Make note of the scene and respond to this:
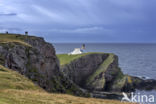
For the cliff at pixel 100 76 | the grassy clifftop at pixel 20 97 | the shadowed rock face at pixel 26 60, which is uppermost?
the shadowed rock face at pixel 26 60

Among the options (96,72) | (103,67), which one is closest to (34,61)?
(96,72)

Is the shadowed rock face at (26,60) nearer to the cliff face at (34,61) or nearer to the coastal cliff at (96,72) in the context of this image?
the cliff face at (34,61)

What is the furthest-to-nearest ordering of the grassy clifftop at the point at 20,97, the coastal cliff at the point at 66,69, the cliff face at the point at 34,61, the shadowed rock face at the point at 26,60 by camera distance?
the coastal cliff at the point at 66,69 → the cliff face at the point at 34,61 → the shadowed rock face at the point at 26,60 → the grassy clifftop at the point at 20,97

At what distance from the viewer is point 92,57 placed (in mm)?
128375

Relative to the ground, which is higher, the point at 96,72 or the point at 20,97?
the point at 20,97

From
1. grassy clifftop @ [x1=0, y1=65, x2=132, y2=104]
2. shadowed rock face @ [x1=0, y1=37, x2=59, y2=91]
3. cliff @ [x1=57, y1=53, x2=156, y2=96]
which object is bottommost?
cliff @ [x1=57, y1=53, x2=156, y2=96]

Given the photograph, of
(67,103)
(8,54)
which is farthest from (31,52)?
(67,103)

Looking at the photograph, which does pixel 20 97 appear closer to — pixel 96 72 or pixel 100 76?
pixel 100 76

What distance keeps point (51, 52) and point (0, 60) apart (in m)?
25.5

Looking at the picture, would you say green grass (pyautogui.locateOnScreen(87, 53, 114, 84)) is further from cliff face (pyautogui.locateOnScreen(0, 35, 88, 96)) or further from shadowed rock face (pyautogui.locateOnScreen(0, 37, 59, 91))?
shadowed rock face (pyautogui.locateOnScreen(0, 37, 59, 91))

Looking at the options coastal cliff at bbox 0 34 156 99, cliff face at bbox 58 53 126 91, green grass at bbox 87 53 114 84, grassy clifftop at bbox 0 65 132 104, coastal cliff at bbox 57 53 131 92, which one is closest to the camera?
grassy clifftop at bbox 0 65 132 104

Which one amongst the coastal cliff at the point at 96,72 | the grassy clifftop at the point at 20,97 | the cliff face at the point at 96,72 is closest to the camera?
the grassy clifftop at the point at 20,97

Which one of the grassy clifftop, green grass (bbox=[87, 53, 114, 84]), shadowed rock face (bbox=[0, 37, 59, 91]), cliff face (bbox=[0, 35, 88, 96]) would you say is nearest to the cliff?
green grass (bbox=[87, 53, 114, 84])

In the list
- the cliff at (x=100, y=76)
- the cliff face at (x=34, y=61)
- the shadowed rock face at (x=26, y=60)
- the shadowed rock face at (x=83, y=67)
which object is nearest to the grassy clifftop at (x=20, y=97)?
the cliff face at (x=34, y=61)
